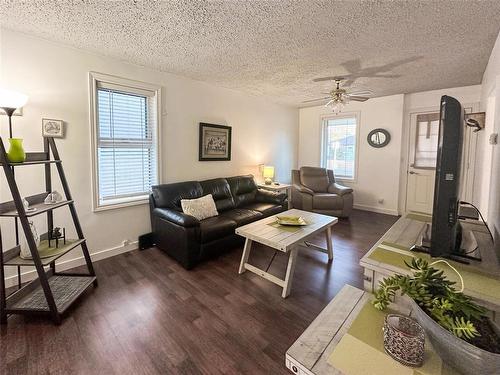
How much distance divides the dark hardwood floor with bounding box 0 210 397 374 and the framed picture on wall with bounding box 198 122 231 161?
1.88m

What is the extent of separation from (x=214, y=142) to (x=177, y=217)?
5.82 ft

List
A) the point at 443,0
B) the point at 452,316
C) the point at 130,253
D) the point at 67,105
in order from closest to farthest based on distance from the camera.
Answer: the point at 452,316
the point at 443,0
the point at 67,105
the point at 130,253

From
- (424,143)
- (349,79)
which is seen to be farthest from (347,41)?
(424,143)

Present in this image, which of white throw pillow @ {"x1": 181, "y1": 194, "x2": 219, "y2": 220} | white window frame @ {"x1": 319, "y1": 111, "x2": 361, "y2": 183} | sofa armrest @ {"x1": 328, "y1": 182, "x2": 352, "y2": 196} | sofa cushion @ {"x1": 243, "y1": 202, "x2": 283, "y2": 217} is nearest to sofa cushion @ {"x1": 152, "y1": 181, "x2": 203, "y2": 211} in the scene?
white throw pillow @ {"x1": 181, "y1": 194, "x2": 219, "y2": 220}

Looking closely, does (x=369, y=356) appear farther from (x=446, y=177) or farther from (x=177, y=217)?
(x=177, y=217)

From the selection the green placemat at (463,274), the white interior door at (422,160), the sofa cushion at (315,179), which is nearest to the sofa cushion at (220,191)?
the sofa cushion at (315,179)

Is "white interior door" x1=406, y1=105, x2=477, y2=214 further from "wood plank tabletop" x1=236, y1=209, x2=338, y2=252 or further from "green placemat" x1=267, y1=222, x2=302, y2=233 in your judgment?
"green placemat" x1=267, y1=222, x2=302, y2=233

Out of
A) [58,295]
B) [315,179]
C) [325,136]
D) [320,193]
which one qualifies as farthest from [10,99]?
[325,136]

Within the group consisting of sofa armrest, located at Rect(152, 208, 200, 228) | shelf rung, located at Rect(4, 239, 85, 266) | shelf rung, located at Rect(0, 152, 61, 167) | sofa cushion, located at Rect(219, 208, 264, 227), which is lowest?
shelf rung, located at Rect(4, 239, 85, 266)

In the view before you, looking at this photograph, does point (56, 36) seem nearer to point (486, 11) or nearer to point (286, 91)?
point (286, 91)

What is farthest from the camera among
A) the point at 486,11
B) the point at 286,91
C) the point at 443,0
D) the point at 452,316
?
the point at 286,91

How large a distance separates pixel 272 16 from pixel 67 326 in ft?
9.63

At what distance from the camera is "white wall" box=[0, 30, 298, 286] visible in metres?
2.37

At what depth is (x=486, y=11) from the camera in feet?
6.40
